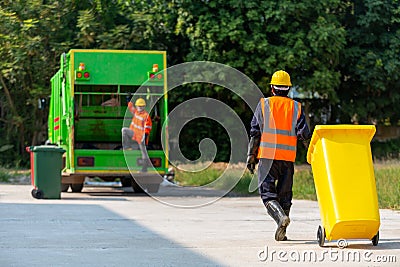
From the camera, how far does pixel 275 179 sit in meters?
9.38

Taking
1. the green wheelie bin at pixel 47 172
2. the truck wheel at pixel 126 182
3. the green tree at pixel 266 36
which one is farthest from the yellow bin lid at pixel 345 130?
the green tree at pixel 266 36

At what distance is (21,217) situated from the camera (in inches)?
477

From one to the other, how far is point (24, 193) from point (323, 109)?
14.1m

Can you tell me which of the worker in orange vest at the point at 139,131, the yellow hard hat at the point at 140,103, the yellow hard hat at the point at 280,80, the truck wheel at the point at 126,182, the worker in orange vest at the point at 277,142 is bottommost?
the truck wheel at the point at 126,182

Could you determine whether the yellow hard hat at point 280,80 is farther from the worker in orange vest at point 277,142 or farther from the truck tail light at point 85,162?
the truck tail light at point 85,162

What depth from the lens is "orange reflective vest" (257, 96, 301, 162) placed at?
933 centimetres

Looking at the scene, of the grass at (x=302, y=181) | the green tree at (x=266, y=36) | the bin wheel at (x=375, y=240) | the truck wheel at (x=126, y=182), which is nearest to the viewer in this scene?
the bin wheel at (x=375, y=240)

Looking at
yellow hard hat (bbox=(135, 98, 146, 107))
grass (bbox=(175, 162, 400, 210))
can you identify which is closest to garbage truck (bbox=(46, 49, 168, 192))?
yellow hard hat (bbox=(135, 98, 146, 107))

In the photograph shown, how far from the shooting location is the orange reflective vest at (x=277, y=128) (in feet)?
30.6

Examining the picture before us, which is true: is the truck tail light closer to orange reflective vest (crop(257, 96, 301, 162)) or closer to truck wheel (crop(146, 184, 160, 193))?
truck wheel (crop(146, 184, 160, 193))

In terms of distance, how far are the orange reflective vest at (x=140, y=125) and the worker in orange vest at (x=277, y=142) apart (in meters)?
8.46

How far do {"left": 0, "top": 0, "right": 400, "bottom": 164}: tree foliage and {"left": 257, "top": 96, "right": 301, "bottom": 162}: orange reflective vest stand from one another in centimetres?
1556

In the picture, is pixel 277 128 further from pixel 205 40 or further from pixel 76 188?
pixel 205 40

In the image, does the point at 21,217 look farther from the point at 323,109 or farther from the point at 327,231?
the point at 323,109
